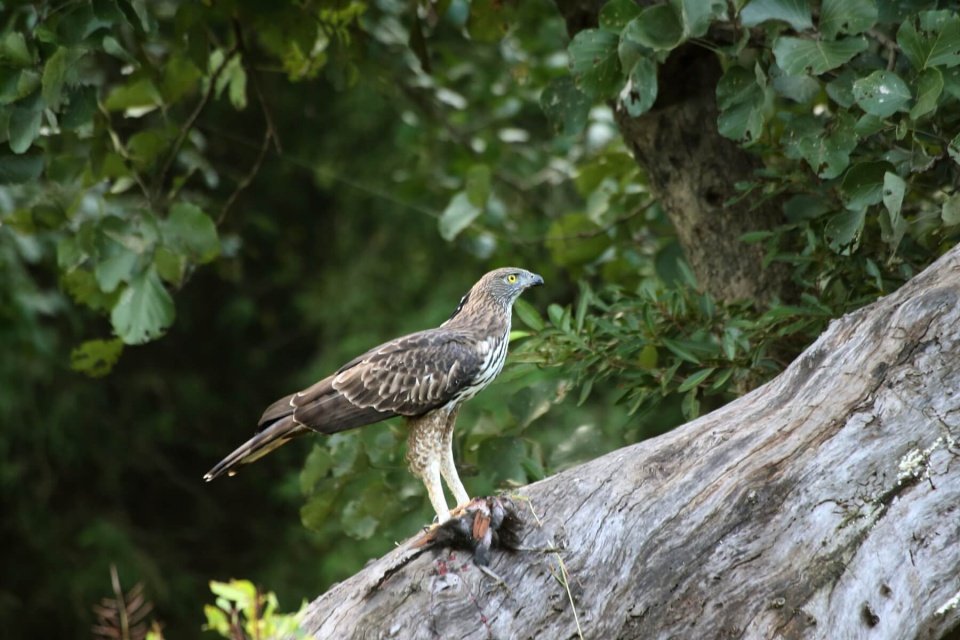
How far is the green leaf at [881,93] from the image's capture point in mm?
3217

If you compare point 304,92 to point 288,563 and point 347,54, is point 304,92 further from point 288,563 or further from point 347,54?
point 347,54

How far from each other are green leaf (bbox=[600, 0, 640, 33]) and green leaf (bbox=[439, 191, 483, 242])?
1551mm

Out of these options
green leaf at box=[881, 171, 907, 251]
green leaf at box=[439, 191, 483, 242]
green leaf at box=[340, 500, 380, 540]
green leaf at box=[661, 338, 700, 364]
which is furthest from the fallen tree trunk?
green leaf at box=[439, 191, 483, 242]

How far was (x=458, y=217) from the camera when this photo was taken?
517cm

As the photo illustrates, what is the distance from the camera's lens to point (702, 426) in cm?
314

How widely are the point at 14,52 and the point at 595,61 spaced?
1696 millimetres

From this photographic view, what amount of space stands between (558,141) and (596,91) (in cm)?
278

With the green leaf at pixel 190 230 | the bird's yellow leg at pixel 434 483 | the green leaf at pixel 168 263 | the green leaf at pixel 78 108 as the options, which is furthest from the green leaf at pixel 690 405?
the green leaf at pixel 78 108

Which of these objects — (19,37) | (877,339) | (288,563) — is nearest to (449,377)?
(877,339)

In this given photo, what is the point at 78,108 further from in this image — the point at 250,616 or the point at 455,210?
the point at 250,616

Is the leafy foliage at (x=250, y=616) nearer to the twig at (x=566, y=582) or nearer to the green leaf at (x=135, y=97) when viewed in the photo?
the twig at (x=566, y=582)

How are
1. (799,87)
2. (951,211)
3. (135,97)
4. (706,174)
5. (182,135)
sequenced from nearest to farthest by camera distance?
(951,211), (799,87), (706,174), (135,97), (182,135)

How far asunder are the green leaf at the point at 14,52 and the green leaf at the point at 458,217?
1766mm

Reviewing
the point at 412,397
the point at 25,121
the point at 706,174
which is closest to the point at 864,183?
the point at 706,174
